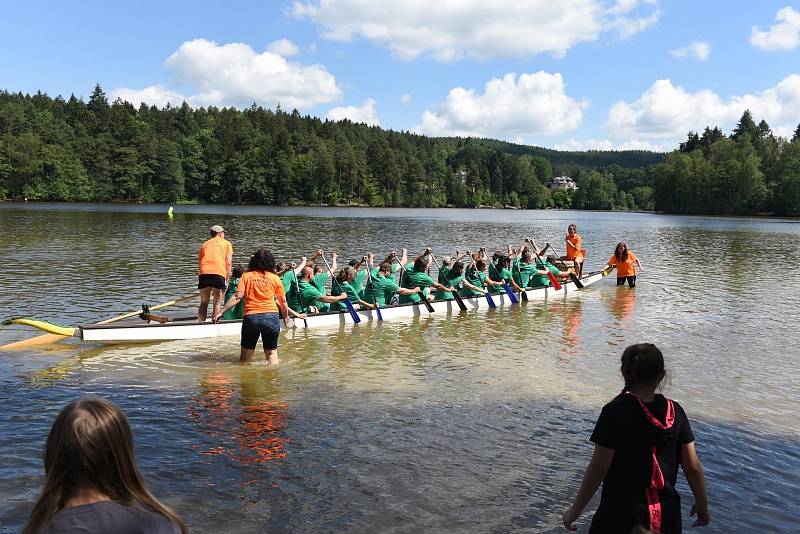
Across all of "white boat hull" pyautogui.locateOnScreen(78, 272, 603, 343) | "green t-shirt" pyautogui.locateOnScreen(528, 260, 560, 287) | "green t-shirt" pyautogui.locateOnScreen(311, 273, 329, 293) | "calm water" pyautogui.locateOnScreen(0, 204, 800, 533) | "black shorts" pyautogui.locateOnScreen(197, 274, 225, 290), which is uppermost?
"black shorts" pyautogui.locateOnScreen(197, 274, 225, 290)

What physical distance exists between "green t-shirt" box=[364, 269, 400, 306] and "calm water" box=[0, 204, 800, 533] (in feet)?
3.35

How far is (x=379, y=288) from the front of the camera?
1661cm

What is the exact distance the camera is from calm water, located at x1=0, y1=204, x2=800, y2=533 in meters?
6.45

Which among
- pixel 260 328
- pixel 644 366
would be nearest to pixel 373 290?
pixel 260 328

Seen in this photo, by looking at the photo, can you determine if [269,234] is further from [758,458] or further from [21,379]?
[758,458]

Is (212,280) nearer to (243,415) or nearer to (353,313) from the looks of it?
(353,313)

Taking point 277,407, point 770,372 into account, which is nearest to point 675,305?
point 770,372

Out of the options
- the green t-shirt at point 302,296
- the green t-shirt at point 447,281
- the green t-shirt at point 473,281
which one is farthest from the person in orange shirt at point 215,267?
the green t-shirt at point 473,281

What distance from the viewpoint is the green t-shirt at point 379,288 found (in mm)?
16552

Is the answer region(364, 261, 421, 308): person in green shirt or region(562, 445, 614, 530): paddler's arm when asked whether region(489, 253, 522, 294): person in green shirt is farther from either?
region(562, 445, 614, 530): paddler's arm

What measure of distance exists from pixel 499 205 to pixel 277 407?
17552 cm

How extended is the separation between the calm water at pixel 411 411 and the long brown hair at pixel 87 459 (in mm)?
3647

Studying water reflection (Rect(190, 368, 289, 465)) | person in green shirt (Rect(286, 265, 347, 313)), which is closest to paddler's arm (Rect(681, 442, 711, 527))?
water reflection (Rect(190, 368, 289, 465))

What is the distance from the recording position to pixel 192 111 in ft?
490
